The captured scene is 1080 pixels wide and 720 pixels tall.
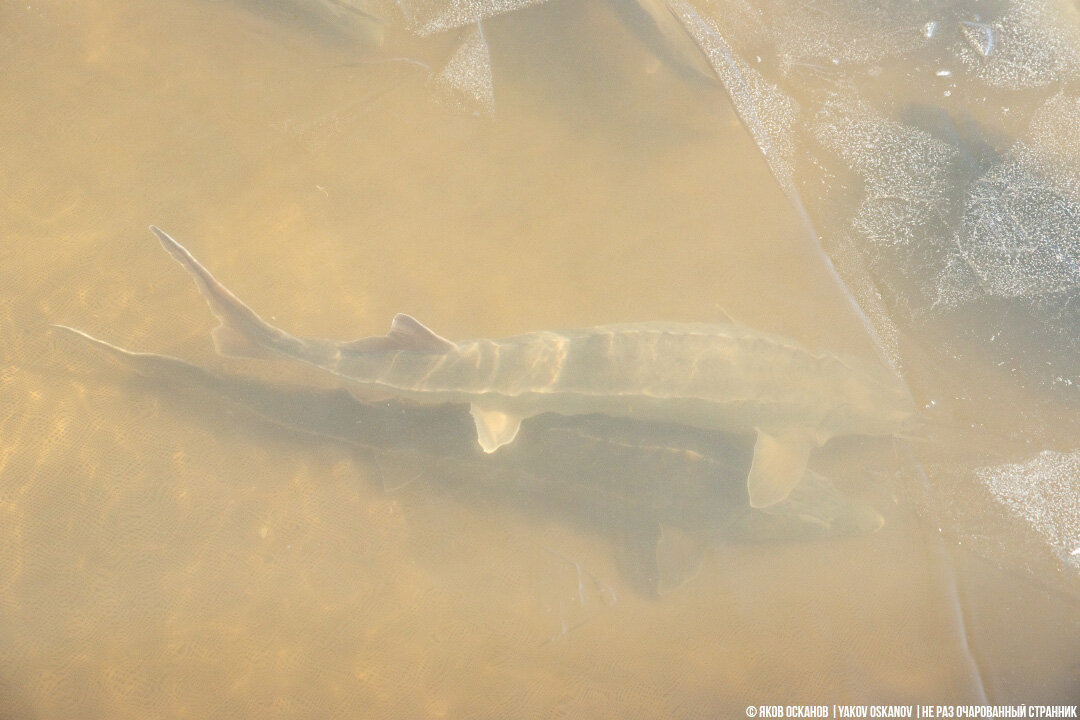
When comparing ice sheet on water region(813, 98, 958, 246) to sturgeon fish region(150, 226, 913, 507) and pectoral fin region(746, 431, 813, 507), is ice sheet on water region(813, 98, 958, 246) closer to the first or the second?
sturgeon fish region(150, 226, 913, 507)

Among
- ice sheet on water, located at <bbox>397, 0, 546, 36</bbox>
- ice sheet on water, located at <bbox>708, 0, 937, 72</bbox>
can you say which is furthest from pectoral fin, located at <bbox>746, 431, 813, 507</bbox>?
ice sheet on water, located at <bbox>397, 0, 546, 36</bbox>

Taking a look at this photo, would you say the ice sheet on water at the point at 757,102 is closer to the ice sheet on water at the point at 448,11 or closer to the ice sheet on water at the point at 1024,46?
the ice sheet on water at the point at 448,11

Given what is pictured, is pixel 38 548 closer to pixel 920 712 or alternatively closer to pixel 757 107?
pixel 920 712

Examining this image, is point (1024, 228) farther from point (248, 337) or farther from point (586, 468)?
point (248, 337)

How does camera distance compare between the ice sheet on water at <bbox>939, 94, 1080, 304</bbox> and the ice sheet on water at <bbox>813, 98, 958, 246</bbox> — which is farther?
the ice sheet on water at <bbox>813, 98, 958, 246</bbox>

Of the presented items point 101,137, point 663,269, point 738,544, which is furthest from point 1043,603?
point 101,137

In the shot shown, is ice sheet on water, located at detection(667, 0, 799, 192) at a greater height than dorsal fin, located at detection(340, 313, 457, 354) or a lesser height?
greater

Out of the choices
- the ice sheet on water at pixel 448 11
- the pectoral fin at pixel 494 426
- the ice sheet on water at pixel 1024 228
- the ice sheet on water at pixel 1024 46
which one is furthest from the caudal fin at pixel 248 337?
the ice sheet on water at pixel 1024 46

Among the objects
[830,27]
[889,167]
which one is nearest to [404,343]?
[889,167]
